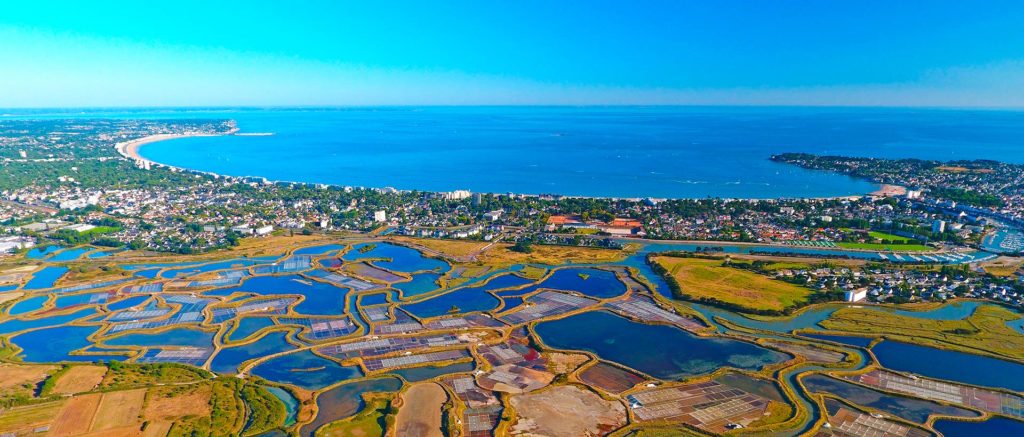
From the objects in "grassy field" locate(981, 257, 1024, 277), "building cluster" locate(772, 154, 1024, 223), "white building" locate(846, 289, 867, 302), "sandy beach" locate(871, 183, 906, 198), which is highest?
"building cluster" locate(772, 154, 1024, 223)

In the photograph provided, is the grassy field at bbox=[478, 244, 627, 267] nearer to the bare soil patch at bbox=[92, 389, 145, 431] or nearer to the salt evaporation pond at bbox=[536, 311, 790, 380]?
the salt evaporation pond at bbox=[536, 311, 790, 380]

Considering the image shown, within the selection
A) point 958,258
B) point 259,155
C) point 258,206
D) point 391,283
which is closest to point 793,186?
point 958,258

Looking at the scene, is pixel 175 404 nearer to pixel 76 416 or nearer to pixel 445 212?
pixel 76 416

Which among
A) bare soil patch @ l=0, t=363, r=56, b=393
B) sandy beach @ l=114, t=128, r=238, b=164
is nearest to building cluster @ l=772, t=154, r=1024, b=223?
bare soil patch @ l=0, t=363, r=56, b=393

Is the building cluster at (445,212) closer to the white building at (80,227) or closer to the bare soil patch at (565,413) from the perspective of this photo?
the white building at (80,227)

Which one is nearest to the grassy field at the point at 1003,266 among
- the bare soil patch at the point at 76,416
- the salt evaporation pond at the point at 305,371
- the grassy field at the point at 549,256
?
the grassy field at the point at 549,256

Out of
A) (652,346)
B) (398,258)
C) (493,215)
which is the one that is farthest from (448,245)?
(652,346)

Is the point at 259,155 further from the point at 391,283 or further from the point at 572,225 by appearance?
the point at 391,283
